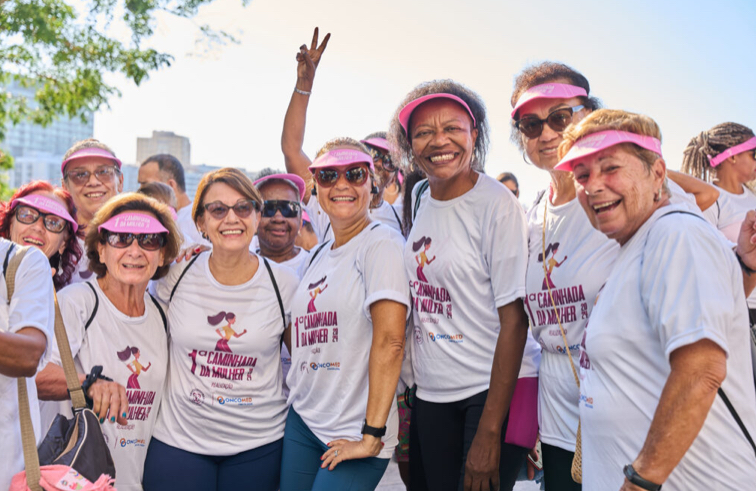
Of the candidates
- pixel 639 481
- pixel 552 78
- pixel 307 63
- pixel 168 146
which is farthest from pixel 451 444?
pixel 168 146

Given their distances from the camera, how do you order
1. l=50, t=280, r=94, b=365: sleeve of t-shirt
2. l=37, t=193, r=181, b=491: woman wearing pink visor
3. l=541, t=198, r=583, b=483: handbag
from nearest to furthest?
l=541, t=198, r=583, b=483: handbag
l=37, t=193, r=181, b=491: woman wearing pink visor
l=50, t=280, r=94, b=365: sleeve of t-shirt

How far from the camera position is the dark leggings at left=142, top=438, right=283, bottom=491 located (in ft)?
10.4

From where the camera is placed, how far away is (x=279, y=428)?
3336mm

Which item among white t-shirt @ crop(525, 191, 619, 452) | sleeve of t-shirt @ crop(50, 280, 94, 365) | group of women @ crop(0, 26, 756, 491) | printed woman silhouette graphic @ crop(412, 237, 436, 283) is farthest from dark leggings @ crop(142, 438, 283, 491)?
white t-shirt @ crop(525, 191, 619, 452)

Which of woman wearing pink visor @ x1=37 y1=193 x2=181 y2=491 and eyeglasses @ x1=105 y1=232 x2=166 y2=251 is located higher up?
eyeglasses @ x1=105 y1=232 x2=166 y2=251

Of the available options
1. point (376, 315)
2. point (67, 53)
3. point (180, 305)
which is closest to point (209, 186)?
point (180, 305)

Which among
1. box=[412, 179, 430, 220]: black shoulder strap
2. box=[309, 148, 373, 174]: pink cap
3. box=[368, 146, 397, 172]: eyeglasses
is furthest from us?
box=[368, 146, 397, 172]: eyeglasses

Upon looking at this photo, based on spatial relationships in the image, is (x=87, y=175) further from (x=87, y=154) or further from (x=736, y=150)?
(x=736, y=150)

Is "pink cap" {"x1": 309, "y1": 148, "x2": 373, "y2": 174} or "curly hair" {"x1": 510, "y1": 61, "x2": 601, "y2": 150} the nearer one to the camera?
"curly hair" {"x1": 510, "y1": 61, "x2": 601, "y2": 150}

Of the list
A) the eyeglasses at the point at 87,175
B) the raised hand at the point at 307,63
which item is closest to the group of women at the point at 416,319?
the eyeglasses at the point at 87,175

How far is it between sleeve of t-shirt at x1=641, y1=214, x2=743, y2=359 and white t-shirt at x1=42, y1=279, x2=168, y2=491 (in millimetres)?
2588

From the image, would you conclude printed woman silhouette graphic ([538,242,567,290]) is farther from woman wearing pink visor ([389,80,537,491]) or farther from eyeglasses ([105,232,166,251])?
eyeglasses ([105,232,166,251])

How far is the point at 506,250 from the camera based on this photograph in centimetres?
282

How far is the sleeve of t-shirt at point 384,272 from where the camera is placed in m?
2.91
